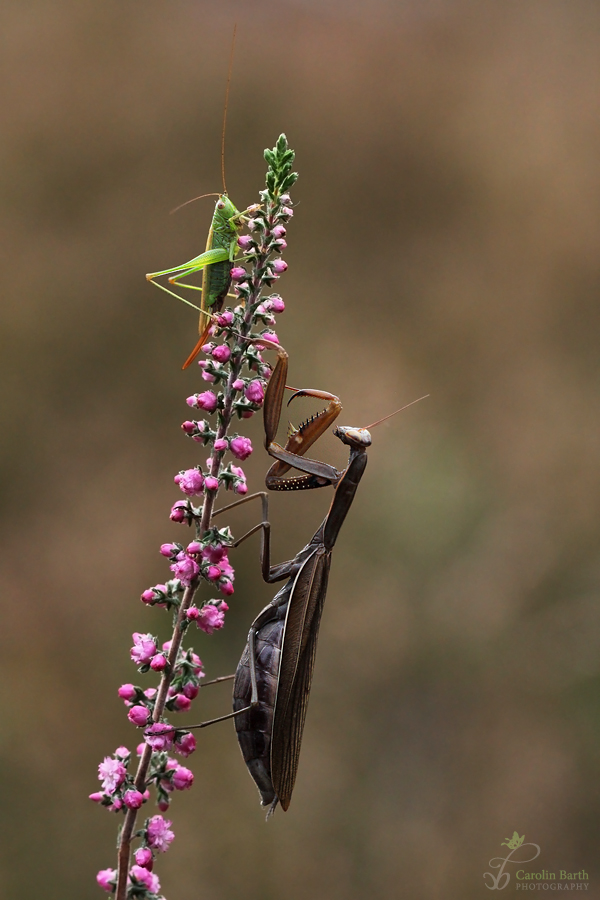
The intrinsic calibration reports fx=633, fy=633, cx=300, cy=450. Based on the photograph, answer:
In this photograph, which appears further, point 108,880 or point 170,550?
point 170,550

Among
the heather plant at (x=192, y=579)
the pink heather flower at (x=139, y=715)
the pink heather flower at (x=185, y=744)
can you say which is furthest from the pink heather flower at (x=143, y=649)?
the pink heather flower at (x=185, y=744)

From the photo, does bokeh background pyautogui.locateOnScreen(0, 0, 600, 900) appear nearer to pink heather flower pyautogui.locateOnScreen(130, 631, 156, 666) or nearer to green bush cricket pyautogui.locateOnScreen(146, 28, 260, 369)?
pink heather flower pyautogui.locateOnScreen(130, 631, 156, 666)

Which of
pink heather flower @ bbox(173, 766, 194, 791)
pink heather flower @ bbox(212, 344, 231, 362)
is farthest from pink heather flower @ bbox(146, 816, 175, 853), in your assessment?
pink heather flower @ bbox(212, 344, 231, 362)

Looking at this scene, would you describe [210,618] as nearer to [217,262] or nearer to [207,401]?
[207,401]

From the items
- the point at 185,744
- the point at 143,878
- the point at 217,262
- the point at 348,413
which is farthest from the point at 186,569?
the point at 348,413

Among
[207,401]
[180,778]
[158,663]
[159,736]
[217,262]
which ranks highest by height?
[217,262]

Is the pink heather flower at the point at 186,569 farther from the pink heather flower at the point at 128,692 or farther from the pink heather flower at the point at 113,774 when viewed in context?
the pink heather flower at the point at 113,774
